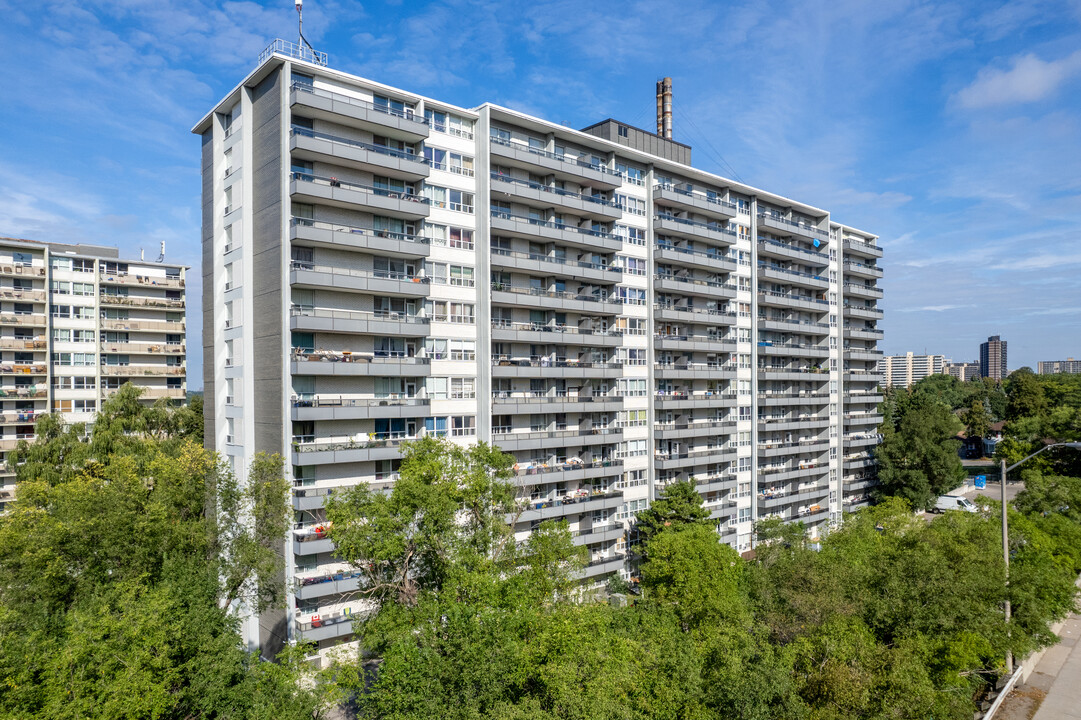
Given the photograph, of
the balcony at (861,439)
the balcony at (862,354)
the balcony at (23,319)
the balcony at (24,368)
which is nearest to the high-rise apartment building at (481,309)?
the balcony at (861,439)

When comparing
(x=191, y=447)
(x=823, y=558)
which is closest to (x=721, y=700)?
(x=823, y=558)

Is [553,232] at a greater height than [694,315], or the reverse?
[553,232]

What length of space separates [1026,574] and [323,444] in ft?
147

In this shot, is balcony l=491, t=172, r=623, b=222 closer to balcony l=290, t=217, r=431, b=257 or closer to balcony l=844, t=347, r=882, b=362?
balcony l=290, t=217, r=431, b=257

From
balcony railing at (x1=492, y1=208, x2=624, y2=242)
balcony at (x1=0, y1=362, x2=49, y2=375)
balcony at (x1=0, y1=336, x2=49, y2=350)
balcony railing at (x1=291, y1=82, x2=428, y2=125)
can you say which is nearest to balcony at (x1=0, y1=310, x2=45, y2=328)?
balcony at (x1=0, y1=336, x2=49, y2=350)

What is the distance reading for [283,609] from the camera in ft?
125

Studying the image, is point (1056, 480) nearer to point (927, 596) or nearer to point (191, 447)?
point (927, 596)

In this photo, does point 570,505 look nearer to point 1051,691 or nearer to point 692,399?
point 692,399

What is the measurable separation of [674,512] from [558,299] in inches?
825

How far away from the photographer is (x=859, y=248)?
8619cm

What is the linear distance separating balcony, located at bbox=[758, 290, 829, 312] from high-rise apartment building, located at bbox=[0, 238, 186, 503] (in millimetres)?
74316

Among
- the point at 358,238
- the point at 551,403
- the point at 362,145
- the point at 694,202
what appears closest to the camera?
the point at 358,238

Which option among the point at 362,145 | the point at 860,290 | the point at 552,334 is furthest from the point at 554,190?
the point at 860,290

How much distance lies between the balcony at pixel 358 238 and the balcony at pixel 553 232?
6588 millimetres
